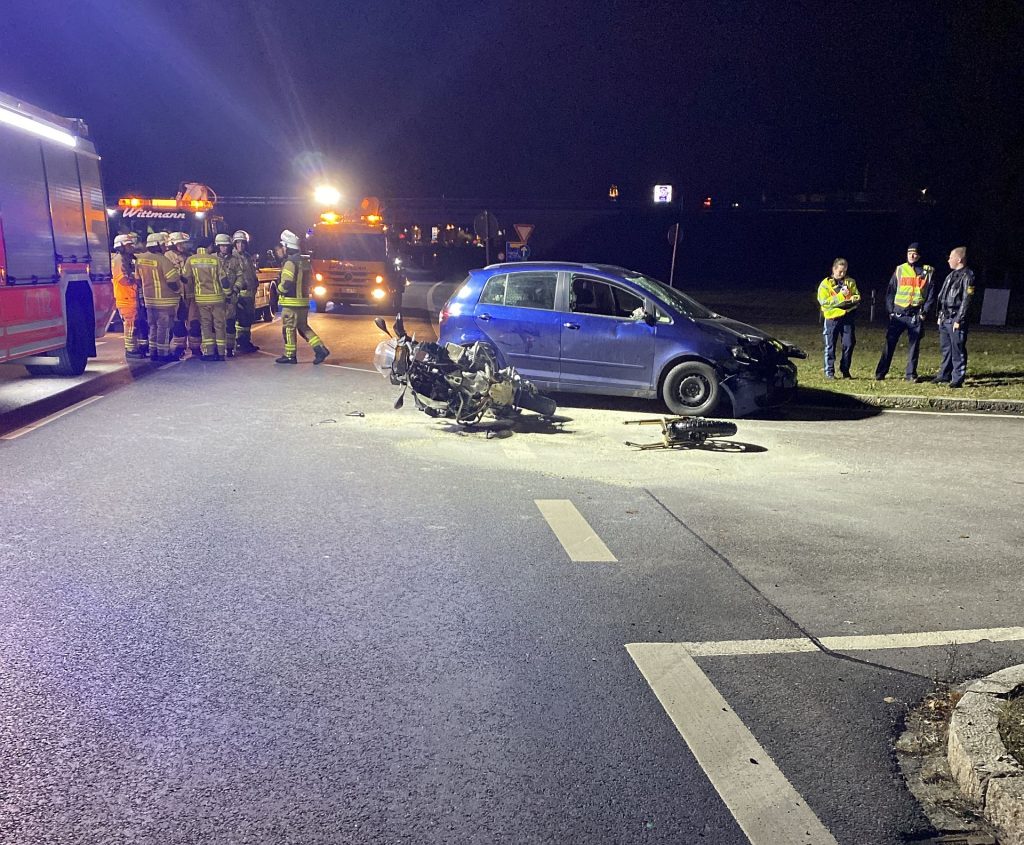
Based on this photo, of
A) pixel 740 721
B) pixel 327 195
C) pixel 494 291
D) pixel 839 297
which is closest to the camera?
pixel 740 721

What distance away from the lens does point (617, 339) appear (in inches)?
401

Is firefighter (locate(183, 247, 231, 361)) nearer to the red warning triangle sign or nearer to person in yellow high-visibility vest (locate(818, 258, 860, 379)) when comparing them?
person in yellow high-visibility vest (locate(818, 258, 860, 379))

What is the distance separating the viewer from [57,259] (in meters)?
11.3

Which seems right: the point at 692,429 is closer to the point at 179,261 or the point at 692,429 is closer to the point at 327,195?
the point at 179,261

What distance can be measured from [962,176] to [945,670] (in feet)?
117

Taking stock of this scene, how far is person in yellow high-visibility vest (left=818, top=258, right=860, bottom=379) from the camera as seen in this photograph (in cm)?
1191

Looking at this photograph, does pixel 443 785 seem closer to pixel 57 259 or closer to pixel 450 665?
pixel 450 665

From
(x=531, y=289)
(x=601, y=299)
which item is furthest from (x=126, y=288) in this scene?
(x=601, y=299)

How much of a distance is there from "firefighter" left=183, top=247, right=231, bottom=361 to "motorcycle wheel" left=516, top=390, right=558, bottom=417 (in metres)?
6.51

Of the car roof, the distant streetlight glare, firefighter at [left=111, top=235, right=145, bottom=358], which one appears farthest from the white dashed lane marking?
the distant streetlight glare

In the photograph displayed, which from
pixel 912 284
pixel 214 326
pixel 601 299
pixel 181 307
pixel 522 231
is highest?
pixel 522 231

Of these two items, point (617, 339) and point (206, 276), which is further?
point (206, 276)

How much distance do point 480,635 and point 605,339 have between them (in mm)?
6384

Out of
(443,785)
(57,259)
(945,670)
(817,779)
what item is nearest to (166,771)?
(443,785)
